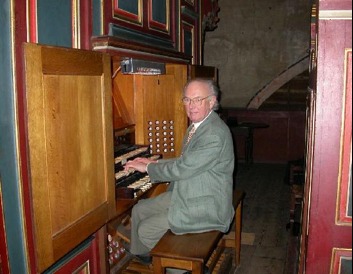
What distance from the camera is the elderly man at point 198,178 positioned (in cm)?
256

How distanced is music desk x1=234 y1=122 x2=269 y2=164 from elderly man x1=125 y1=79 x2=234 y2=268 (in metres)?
4.76

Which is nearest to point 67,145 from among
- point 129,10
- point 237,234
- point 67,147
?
point 67,147

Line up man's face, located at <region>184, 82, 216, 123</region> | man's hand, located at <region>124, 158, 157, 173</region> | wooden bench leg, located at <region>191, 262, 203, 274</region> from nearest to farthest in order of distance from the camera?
wooden bench leg, located at <region>191, 262, 203, 274</region> → man's face, located at <region>184, 82, 216, 123</region> → man's hand, located at <region>124, 158, 157, 173</region>

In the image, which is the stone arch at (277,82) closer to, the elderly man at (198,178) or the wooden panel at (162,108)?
the wooden panel at (162,108)

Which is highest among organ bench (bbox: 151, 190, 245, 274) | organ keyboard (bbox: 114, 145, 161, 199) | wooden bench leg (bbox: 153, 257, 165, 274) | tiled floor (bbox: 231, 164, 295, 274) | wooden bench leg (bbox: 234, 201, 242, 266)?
organ keyboard (bbox: 114, 145, 161, 199)

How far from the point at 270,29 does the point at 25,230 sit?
23.0ft

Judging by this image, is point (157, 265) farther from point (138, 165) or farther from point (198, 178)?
point (138, 165)

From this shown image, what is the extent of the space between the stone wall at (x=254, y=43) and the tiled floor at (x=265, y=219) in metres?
1.84

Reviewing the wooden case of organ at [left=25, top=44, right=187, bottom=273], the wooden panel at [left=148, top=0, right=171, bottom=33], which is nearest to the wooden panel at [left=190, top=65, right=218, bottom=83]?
the wooden panel at [left=148, top=0, right=171, bottom=33]

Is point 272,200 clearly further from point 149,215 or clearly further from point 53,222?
point 53,222

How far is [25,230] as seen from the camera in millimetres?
1812

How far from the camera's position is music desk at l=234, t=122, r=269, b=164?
24.5ft

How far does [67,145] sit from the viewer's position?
6.02ft

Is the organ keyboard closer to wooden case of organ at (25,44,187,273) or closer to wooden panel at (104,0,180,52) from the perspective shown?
wooden case of organ at (25,44,187,273)
